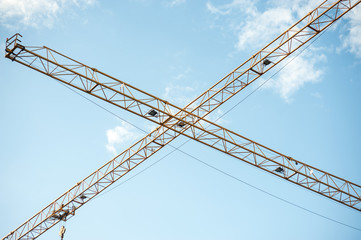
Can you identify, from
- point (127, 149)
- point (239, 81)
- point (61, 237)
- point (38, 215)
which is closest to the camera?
point (239, 81)

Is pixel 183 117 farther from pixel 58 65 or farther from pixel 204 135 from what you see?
pixel 58 65

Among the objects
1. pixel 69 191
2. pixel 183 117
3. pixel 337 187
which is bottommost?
pixel 337 187

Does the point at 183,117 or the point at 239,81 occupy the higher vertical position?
the point at 239,81

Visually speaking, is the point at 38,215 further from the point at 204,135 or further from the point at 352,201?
the point at 352,201

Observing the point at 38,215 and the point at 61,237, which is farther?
the point at 38,215

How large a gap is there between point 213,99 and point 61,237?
15.2 meters

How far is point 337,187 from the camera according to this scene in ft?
83.1

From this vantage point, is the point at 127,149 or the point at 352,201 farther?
the point at 352,201

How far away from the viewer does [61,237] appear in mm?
25016

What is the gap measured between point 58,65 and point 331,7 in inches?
634

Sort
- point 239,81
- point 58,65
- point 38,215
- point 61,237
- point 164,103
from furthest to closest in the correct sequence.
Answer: point 38,215 → point 61,237 → point 239,81 → point 164,103 → point 58,65

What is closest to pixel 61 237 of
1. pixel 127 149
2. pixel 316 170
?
pixel 127 149

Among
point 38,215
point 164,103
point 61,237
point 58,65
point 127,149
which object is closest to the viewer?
point 58,65

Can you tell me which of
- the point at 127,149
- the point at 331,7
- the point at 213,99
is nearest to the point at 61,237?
the point at 127,149
